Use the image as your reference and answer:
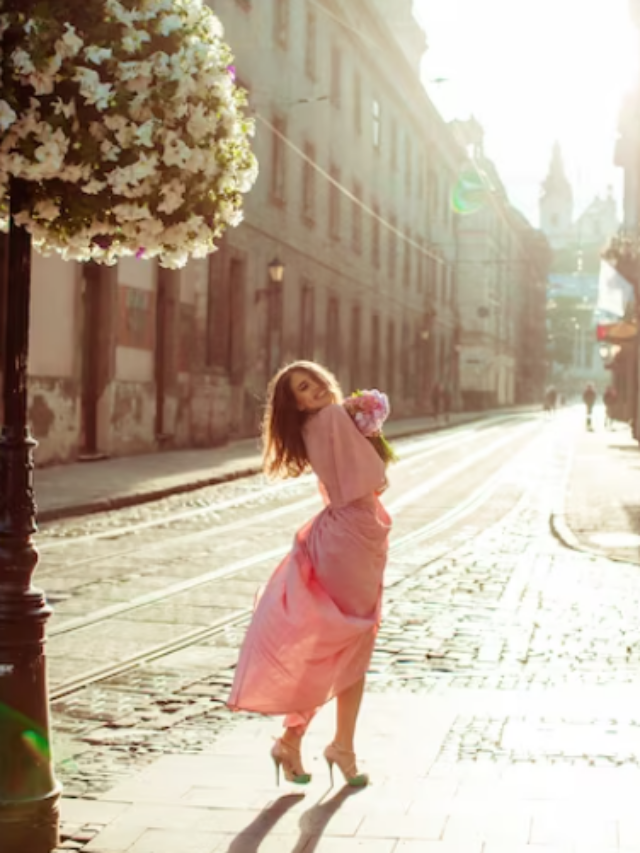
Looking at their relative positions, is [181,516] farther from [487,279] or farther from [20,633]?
[487,279]

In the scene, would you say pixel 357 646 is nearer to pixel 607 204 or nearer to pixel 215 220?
pixel 215 220

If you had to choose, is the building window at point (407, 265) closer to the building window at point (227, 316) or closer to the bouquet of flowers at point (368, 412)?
the building window at point (227, 316)

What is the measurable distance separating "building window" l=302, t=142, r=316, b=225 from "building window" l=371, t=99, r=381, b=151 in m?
9.03

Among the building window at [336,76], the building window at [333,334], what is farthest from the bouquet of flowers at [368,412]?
the building window at [336,76]

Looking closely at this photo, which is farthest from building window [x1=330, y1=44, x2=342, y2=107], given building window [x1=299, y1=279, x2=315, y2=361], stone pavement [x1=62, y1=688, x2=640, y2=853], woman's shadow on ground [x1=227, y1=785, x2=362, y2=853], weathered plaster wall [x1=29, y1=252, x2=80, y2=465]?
woman's shadow on ground [x1=227, y1=785, x2=362, y2=853]

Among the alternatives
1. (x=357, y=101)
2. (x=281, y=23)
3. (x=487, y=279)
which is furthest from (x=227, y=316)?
(x=487, y=279)

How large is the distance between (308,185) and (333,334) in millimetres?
5190

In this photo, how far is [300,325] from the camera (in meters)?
37.1

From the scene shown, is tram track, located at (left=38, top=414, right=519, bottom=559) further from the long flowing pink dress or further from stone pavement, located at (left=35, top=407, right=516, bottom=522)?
the long flowing pink dress

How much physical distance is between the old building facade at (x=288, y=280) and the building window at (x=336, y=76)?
0.24ft

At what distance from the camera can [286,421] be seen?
5.41 meters

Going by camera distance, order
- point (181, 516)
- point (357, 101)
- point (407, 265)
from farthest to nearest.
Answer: point (407, 265)
point (357, 101)
point (181, 516)

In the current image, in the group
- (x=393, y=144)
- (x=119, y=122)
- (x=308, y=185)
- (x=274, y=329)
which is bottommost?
(x=119, y=122)

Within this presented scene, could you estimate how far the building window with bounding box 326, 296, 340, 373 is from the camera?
4066cm
